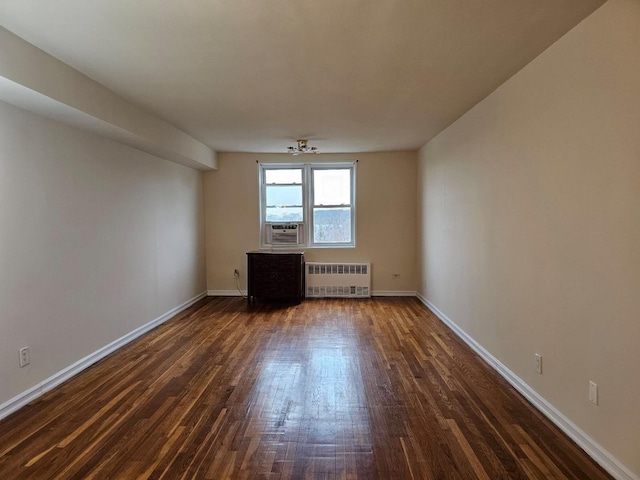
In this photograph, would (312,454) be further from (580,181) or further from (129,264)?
(129,264)

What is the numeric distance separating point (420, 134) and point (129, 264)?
3.80 metres

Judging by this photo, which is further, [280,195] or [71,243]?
[280,195]

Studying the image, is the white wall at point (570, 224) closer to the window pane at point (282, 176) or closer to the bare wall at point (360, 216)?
the bare wall at point (360, 216)

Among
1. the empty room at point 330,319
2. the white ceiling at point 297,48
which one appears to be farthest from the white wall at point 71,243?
the white ceiling at point 297,48

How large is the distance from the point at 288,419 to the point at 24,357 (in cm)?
191

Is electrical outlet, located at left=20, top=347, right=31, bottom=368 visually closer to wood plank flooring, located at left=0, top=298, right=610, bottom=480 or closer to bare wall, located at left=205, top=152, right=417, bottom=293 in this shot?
wood plank flooring, located at left=0, top=298, right=610, bottom=480

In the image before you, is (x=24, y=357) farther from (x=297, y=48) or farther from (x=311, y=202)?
(x=311, y=202)

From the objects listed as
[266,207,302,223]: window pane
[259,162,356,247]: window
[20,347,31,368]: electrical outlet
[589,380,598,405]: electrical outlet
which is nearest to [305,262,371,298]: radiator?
[259,162,356,247]: window

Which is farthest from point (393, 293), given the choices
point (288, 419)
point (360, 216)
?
point (288, 419)

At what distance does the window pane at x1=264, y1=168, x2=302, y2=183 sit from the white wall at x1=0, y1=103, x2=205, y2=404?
6.01 feet

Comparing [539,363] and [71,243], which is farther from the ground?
[71,243]

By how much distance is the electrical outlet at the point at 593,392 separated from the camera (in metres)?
1.85

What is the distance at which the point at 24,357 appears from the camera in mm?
2475

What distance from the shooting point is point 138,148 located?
3893 millimetres
